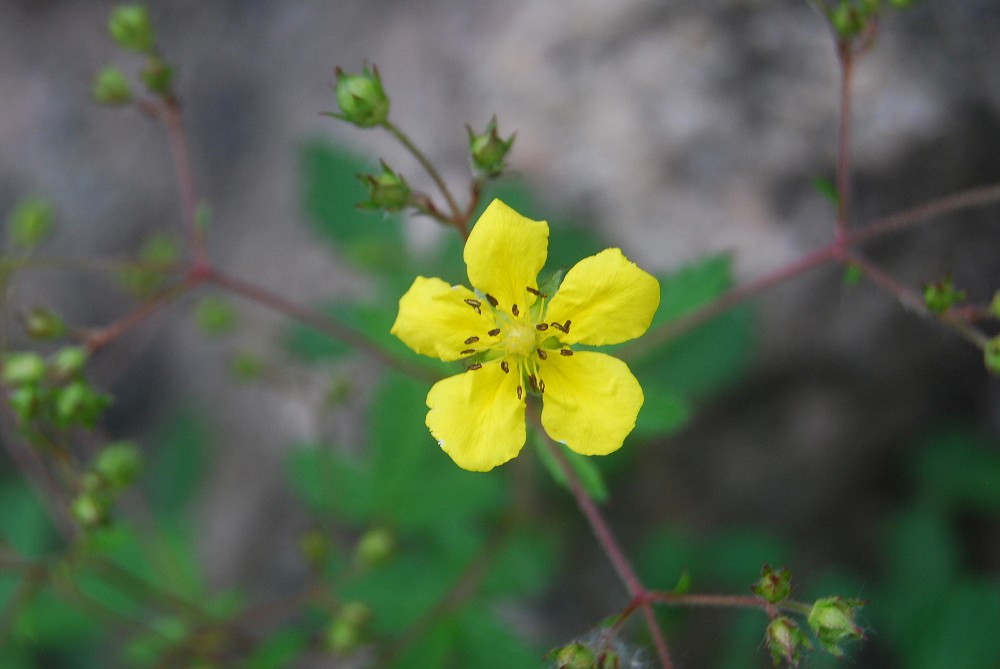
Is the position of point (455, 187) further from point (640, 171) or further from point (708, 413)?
point (708, 413)

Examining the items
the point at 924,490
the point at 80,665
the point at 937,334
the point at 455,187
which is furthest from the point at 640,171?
the point at 80,665

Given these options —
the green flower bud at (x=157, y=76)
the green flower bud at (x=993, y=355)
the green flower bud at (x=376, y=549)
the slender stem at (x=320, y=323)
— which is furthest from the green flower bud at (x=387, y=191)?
the green flower bud at (x=993, y=355)

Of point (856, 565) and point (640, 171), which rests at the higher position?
point (640, 171)

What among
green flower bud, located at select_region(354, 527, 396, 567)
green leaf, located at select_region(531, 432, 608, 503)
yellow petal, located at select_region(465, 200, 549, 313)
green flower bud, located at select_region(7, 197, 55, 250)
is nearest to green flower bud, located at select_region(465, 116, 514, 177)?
yellow petal, located at select_region(465, 200, 549, 313)

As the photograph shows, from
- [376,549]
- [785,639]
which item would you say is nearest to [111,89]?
[376,549]

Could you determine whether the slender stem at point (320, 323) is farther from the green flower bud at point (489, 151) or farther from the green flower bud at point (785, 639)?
the green flower bud at point (785, 639)

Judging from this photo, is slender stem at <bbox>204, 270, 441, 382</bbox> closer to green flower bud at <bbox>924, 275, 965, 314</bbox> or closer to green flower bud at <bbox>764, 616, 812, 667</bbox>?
green flower bud at <bbox>764, 616, 812, 667</bbox>

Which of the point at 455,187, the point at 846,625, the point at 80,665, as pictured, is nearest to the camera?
the point at 846,625
